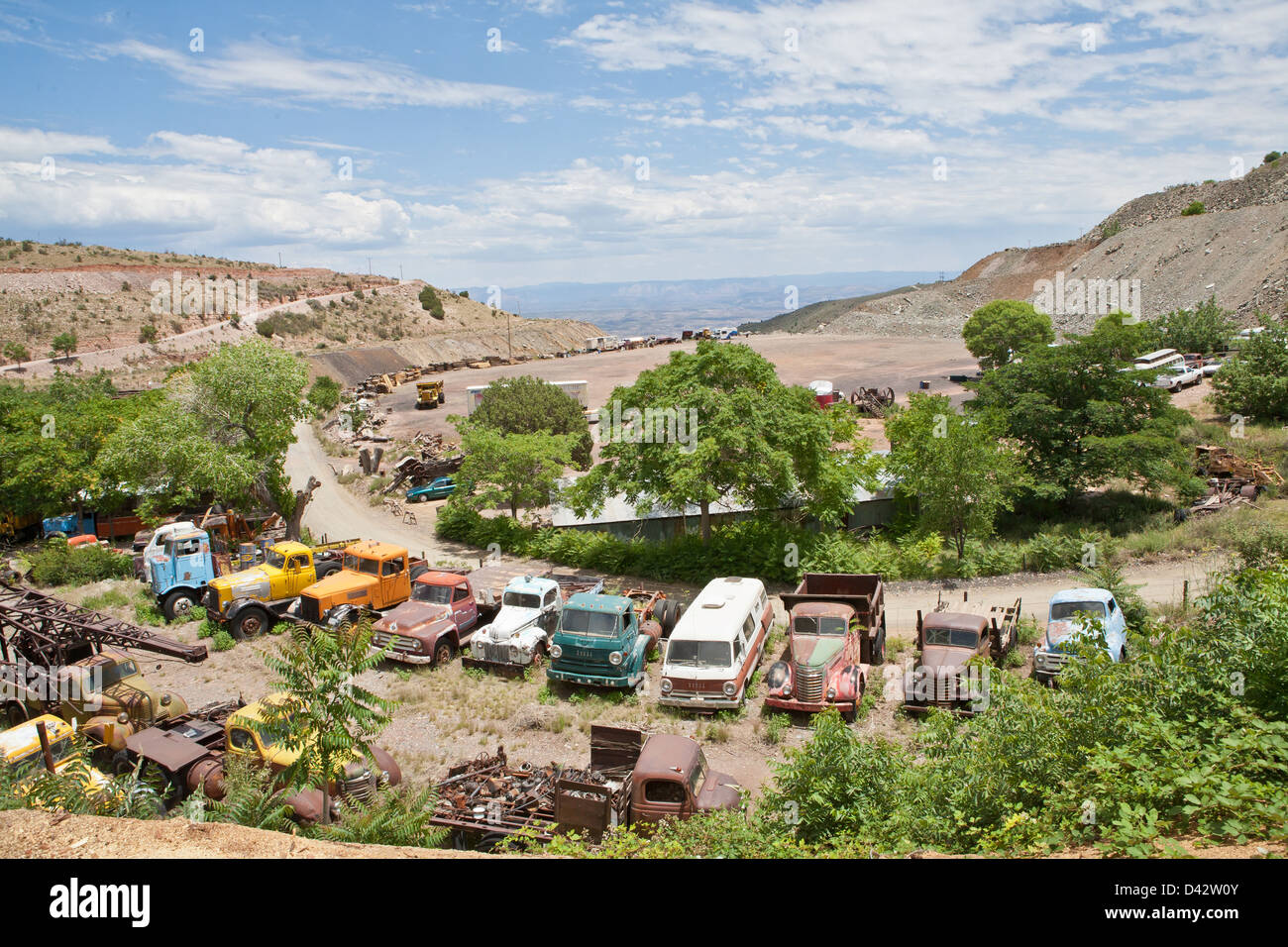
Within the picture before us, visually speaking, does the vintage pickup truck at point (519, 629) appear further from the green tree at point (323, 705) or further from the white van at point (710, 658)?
the green tree at point (323, 705)

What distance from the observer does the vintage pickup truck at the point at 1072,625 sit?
15.9m

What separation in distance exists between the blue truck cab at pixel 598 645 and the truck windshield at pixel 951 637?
231 inches

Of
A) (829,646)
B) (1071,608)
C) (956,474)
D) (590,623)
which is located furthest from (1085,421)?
(590,623)

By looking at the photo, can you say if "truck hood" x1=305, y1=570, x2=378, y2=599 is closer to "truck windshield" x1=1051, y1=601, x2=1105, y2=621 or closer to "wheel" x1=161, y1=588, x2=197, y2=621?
"wheel" x1=161, y1=588, x2=197, y2=621

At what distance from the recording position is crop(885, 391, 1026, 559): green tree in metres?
25.2

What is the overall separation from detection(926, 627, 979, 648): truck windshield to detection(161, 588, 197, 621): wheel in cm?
1824

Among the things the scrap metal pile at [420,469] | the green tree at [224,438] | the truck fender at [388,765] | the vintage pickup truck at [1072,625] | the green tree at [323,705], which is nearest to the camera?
the green tree at [323,705]

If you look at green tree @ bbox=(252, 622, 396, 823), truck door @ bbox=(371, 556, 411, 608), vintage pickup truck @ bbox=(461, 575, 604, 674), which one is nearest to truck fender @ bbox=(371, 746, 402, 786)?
green tree @ bbox=(252, 622, 396, 823)

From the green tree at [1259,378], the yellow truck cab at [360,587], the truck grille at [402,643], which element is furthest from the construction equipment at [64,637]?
the green tree at [1259,378]

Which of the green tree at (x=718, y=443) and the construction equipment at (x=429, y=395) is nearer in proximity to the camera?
the green tree at (x=718, y=443)

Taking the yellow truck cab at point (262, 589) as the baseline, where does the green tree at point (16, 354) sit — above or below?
above

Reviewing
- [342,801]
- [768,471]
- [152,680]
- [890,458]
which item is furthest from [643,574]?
[342,801]

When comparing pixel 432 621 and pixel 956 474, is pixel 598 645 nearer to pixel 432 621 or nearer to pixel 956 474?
pixel 432 621

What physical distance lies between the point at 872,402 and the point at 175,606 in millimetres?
39778
